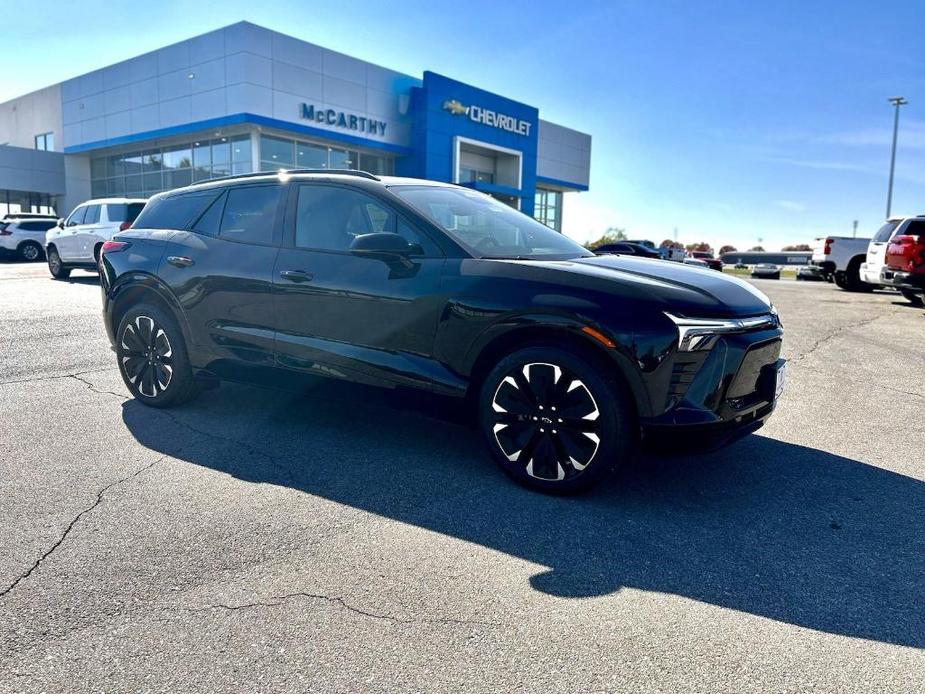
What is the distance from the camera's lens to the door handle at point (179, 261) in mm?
4980

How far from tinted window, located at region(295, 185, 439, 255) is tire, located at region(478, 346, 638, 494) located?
133 centimetres

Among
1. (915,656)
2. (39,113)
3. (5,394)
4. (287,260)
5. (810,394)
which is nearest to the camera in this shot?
(915,656)

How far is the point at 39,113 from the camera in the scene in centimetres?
3522

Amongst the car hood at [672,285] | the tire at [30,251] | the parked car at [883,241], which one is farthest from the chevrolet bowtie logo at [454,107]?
the car hood at [672,285]

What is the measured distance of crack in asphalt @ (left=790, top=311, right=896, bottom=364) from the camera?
819 cm

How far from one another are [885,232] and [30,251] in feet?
86.8

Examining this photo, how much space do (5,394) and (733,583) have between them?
18.7 feet

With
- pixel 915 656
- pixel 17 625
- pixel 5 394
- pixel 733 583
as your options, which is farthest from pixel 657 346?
pixel 5 394

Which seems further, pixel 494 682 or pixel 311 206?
pixel 311 206

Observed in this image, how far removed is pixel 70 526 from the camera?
3254mm

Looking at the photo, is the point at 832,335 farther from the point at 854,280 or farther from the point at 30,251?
the point at 30,251

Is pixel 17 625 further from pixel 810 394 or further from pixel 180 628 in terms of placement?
pixel 810 394

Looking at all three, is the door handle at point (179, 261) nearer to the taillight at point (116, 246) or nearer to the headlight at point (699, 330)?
the taillight at point (116, 246)

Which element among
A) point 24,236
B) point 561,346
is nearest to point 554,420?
point 561,346
